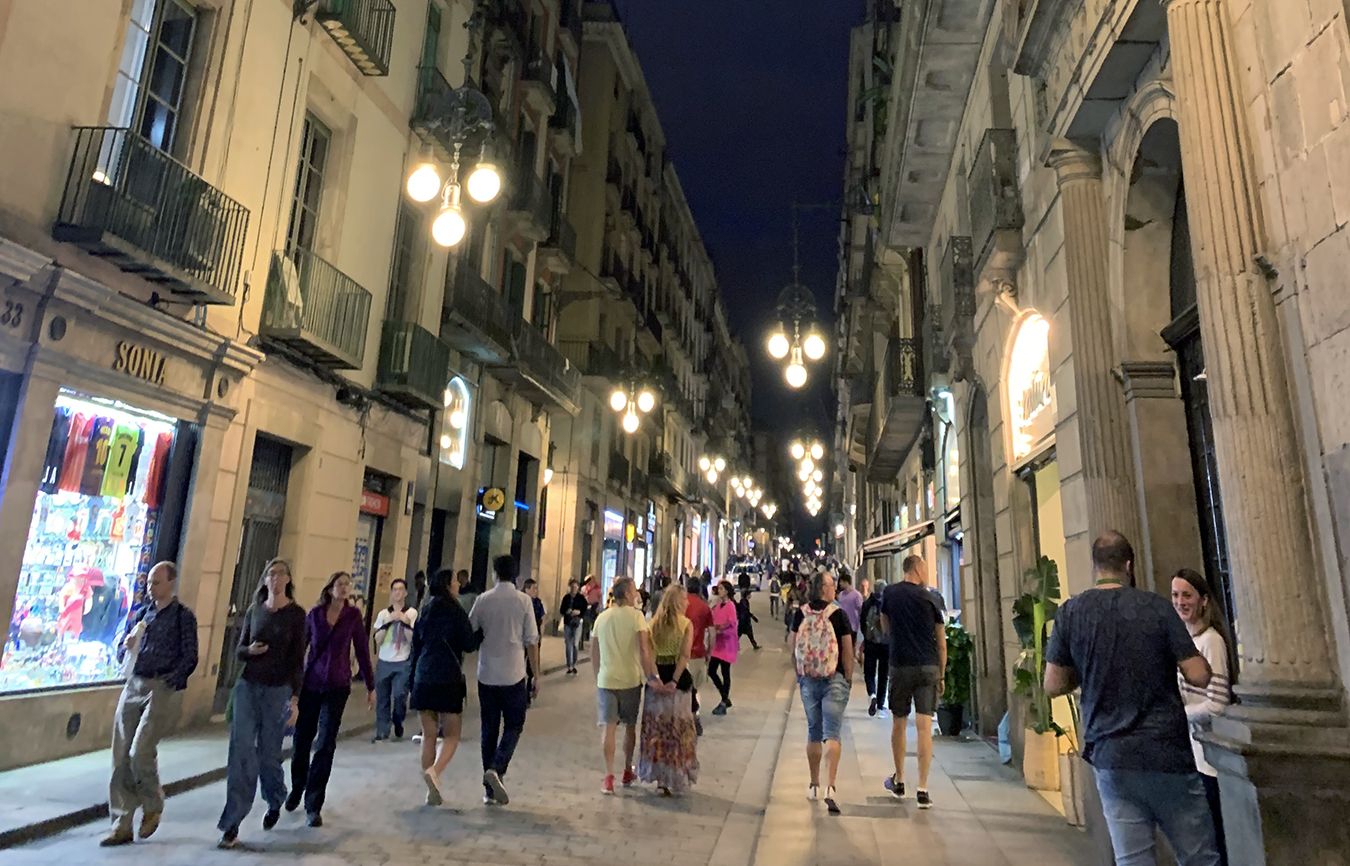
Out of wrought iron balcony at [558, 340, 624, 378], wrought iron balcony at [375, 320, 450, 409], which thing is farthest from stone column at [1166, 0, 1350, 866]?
wrought iron balcony at [558, 340, 624, 378]

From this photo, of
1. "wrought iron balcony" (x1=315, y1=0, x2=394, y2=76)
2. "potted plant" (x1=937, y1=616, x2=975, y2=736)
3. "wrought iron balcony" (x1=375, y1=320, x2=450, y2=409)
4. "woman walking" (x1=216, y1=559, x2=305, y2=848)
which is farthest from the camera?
"wrought iron balcony" (x1=375, y1=320, x2=450, y2=409)

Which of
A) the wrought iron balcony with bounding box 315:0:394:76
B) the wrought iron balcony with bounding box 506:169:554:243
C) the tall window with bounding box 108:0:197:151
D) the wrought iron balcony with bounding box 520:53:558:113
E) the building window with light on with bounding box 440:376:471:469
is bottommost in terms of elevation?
the building window with light on with bounding box 440:376:471:469

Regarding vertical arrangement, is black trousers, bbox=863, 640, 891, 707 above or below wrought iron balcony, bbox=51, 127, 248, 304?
below

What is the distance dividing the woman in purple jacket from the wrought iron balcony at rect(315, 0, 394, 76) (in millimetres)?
9478

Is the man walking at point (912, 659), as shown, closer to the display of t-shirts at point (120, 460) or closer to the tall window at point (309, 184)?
the display of t-shirts at point (120, 460)

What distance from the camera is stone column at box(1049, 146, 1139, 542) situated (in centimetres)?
648

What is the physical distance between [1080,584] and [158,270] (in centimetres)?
979

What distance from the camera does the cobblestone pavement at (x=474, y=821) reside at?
214 inches

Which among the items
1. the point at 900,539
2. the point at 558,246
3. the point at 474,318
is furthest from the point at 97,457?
the point at 558,246

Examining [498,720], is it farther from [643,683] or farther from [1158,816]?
[1158,816]

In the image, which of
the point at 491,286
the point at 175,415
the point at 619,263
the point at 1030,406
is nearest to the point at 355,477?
the point at 175,415

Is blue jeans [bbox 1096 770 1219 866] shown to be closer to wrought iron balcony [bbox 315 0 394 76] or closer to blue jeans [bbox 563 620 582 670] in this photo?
wrought iron balcony [bbox 315 0 394 76]

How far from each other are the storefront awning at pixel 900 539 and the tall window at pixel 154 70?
46.7 ft

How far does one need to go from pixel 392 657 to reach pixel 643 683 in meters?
3.47
